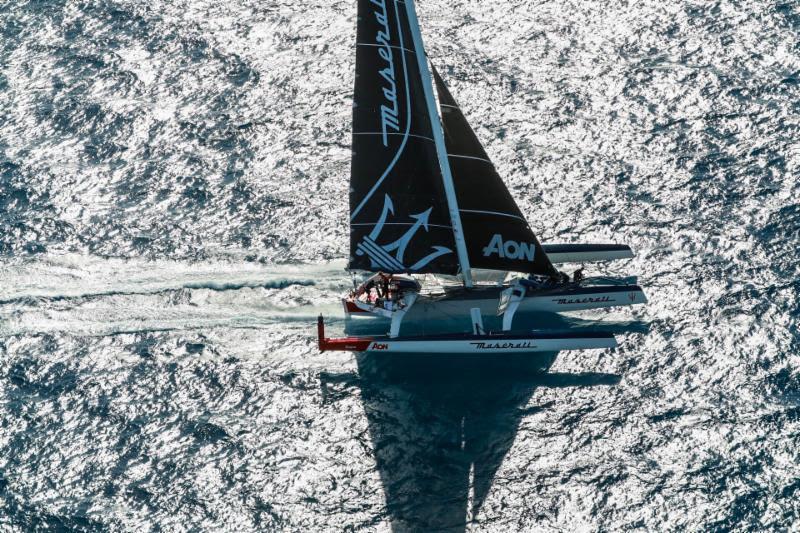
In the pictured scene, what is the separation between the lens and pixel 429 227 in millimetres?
51875

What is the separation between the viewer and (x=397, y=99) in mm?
49406

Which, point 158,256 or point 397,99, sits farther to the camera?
point 158,256

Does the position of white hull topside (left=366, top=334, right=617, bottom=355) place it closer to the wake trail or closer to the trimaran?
the trimaran

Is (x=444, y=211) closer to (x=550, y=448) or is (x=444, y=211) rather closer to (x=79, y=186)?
(x=550, y=448)

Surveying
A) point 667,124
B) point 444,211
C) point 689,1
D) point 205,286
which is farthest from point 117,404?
point 689,1

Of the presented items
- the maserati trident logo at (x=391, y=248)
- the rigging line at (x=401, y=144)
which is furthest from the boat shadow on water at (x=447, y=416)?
the rigging line at (x=401, y=144)

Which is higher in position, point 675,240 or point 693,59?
point 693,59

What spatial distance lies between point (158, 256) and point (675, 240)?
25513mm

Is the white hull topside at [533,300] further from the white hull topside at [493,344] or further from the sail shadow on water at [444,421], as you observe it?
the white hull topside at [493,344]

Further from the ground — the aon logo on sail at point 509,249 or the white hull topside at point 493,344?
the aon logo on sail at point 509,249

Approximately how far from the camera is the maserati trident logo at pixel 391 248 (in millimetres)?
51469

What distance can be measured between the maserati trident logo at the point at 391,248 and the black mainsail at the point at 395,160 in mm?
44

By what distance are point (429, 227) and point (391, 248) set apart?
6.36ft

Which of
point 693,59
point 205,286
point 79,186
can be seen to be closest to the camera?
point 205,286
